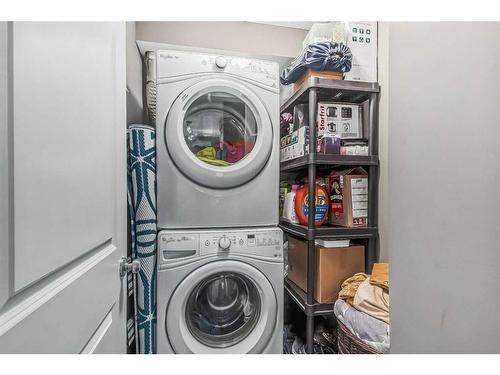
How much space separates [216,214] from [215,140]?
1.55 feet

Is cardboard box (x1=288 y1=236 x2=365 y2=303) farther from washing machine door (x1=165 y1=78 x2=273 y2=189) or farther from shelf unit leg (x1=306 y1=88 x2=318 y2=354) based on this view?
washing machine door (x1=165 y1=78 x2=273 y2=189)

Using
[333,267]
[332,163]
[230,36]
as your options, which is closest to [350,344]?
[333,267]

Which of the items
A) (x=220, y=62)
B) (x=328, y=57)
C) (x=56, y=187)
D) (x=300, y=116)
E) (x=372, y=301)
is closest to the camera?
(x=56, y=187)

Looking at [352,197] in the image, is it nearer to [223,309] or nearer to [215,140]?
[215,140]

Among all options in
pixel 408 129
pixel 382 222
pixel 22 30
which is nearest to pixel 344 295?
pixel 382 222

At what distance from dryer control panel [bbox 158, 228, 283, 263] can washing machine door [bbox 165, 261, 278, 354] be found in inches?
3.1

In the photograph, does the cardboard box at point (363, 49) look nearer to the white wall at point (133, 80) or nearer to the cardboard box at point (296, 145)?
the cardboard box at point (296, 145)

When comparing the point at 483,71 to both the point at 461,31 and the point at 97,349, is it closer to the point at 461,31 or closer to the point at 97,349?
the point at 461,31

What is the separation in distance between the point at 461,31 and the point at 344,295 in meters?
1.10

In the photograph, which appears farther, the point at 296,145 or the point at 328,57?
the point at 296,145

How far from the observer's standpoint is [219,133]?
1.61m

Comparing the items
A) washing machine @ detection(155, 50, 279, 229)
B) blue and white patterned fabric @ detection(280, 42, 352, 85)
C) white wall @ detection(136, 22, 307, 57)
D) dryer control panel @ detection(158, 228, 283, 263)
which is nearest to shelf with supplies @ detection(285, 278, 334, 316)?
dryer control panel @ detection(158, 228, 283, 263)

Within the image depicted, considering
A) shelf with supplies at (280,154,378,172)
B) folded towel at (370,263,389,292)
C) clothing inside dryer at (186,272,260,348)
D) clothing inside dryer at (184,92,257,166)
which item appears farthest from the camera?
clothing inside dryer at (184,92,257,166)

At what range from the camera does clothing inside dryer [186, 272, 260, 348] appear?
143 cm
